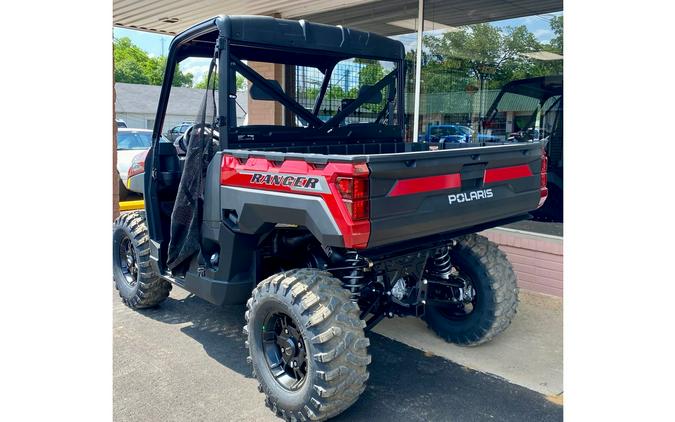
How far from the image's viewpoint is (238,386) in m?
3.88

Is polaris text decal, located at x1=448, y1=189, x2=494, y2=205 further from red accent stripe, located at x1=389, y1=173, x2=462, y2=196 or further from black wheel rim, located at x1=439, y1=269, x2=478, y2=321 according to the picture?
black wheel rim, located at x1=439, y1=269, x2=478, y2=321

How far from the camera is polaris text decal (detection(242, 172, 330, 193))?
120 inches

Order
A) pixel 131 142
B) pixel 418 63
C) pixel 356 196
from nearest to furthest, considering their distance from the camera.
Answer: pixel 356 196 → pixel 418 63 → pixel 131 142

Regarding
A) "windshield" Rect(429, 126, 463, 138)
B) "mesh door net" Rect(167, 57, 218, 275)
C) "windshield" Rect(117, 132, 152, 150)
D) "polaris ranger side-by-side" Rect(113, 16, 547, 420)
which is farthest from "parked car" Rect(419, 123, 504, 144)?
"windshield" Rect(117, 132, 152, 150)

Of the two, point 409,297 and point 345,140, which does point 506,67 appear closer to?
point 345,140

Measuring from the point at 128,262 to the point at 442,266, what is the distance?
3.00m

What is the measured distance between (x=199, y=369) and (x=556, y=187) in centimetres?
405

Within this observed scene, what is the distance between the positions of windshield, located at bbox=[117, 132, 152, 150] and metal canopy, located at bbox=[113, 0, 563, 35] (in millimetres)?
4864

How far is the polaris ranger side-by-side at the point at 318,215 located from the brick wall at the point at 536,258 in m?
1.42

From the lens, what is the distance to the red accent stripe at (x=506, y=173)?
3664 mm

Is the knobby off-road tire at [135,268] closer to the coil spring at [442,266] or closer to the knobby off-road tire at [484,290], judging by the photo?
the coil spring at [442,266]

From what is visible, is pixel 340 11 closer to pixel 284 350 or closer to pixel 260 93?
pixel 260 93

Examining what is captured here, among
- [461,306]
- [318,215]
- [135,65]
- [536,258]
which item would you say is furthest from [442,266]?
[135,65]

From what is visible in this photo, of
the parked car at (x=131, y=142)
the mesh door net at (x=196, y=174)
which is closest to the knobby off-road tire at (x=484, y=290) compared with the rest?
the mesh door net at (x=196, y=174)
